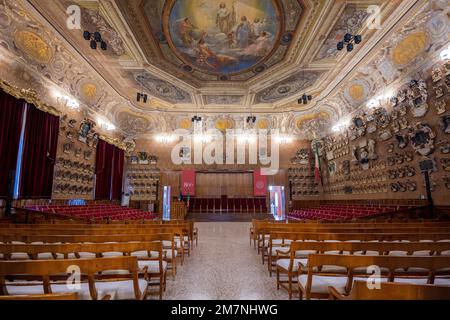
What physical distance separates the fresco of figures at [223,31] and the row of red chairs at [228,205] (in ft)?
32.3

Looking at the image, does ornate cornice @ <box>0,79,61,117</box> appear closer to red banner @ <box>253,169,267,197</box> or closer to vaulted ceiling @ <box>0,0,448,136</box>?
vaulted ceiling @ <box>0,0,448,136</box>

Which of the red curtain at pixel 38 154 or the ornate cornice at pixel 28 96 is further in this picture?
the red curtain at pixel 38 154

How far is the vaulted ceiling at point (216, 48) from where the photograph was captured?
26.0ft

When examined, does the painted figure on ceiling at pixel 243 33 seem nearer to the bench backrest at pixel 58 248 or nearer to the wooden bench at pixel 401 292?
the bench backrest at pixel 58 248

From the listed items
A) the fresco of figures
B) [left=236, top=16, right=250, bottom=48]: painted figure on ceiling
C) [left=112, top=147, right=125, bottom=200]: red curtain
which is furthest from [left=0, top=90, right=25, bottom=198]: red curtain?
[left=236, top=16, right=250, bottom=48]: painted figure on ceiling

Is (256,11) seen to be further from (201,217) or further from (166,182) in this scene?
(166,182)

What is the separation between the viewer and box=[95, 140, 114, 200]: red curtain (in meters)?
13.4

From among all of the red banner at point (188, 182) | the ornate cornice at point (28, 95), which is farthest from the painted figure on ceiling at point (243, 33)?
the red banner at point (188, 182)

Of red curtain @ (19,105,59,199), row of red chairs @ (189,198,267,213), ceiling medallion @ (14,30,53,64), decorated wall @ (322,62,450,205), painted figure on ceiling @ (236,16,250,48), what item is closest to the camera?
ceiling medallion @ (14,30,53,64)

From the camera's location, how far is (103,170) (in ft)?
45.5

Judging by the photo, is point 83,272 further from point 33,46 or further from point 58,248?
point 33,46

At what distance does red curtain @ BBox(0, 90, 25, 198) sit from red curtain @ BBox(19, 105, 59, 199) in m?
0.49

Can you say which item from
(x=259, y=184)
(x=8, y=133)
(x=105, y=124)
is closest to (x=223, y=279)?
(x=8, y=133)

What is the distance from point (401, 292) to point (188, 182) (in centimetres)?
1681
